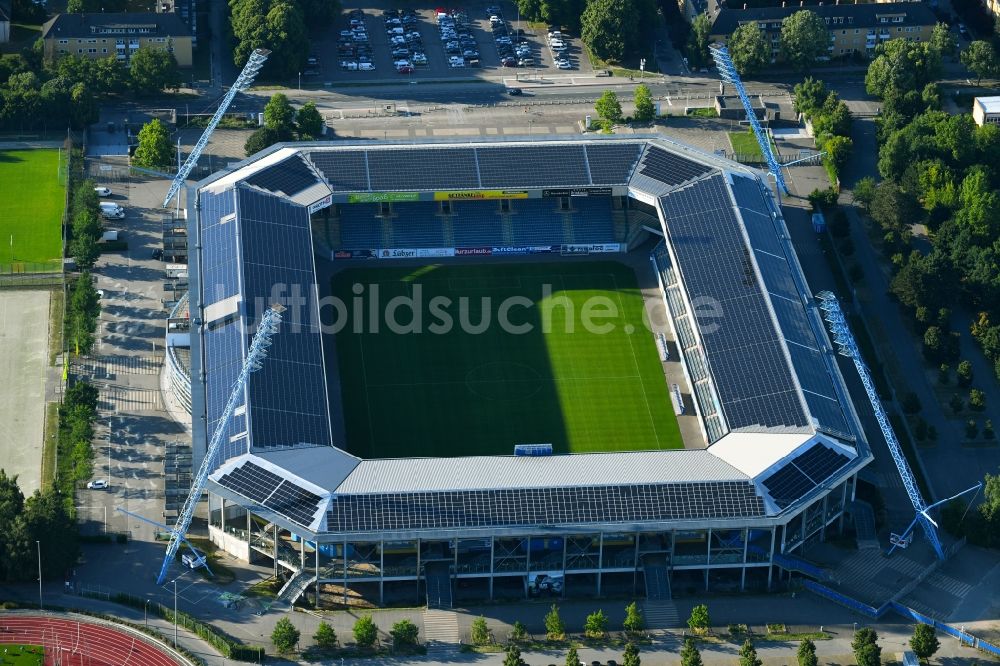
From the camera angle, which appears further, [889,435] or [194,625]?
[889,435]

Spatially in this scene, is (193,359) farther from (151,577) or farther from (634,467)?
(634,467)

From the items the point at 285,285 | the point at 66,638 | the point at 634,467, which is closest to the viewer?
the point at 66,638

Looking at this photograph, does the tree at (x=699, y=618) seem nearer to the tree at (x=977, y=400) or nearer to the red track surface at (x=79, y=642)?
the tree at (x=977, y=400)

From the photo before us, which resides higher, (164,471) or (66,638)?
(164,471)

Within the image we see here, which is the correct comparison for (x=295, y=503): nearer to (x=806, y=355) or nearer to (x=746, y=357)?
(x=746, y=357)

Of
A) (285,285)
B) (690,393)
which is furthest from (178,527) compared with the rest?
(690,393)

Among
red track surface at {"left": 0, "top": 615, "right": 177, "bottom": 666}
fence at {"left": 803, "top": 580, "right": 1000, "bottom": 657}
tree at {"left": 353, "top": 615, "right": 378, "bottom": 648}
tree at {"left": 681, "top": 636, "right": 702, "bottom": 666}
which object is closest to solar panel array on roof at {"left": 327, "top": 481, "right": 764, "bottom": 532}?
tree at {"left": 353, "top": 615, "right": 378, "bottom": 648}

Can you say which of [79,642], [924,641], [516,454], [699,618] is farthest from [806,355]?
[79,642]

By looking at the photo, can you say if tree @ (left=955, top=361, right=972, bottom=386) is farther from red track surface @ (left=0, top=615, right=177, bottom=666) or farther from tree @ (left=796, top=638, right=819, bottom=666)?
red track surface @ (left=0, top=615, right=177, bottom=666)
